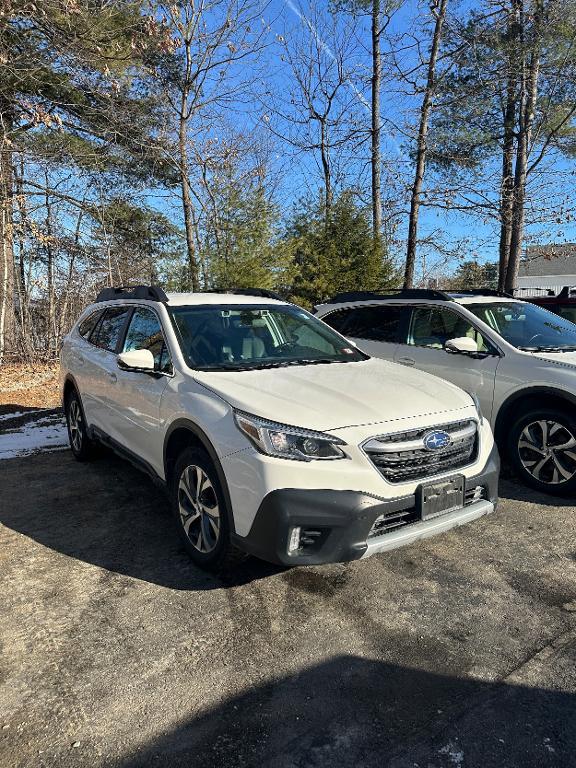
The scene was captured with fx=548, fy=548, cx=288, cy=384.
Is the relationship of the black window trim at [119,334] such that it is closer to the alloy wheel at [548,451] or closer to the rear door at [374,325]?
the rear door at [374,325]

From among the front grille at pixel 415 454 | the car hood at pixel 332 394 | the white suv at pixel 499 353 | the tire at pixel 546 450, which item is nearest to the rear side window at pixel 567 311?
the white suv at pixel 499 353

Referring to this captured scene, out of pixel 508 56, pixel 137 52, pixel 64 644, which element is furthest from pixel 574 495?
pixel 508 56

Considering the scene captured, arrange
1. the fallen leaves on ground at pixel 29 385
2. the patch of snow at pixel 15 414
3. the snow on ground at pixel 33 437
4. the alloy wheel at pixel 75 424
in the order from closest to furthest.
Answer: the alloy wheel at pixel 75 424, the snow on ground at pixel 33 437, the patch of snow at pixel 15 414, the fallen leaves on ground at pixel 29 385

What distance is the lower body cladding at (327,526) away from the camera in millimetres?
2723

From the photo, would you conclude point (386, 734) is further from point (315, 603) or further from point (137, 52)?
point (137, 52)

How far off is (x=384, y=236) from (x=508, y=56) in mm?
5097

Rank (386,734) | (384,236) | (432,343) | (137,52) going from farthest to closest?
(384,236) < (137,52) < (432,343) < (386,734)

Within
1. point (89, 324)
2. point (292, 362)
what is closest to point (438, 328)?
point (292, 362)

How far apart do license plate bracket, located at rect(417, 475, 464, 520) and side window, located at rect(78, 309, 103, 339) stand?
3.86 m

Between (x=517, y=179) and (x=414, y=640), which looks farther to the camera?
(x=517, y=179)

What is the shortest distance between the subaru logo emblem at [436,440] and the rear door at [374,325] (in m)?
2.84

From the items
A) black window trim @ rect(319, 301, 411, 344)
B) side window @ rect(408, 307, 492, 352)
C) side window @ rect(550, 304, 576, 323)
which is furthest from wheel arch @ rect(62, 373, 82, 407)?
side window @ rect(550, 304, 576, 323)

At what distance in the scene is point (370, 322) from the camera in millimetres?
6266

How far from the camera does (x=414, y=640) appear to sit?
2.70 m
